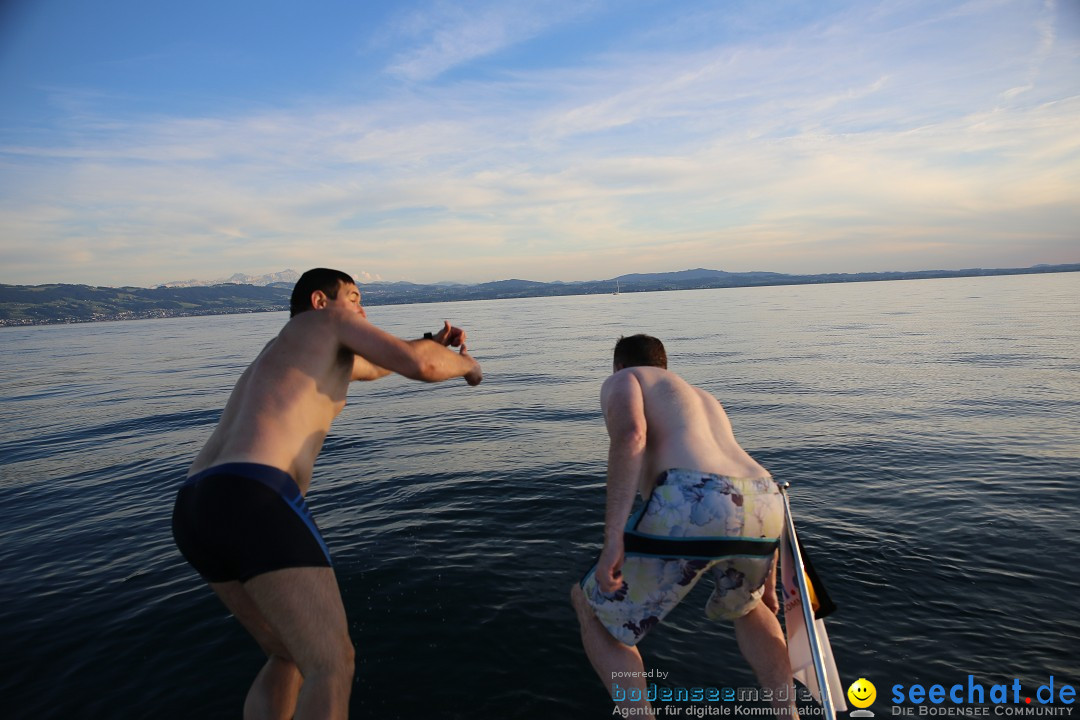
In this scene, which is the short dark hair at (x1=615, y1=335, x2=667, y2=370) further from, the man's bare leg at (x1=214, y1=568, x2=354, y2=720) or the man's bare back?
the man's bare leg at (x1=214, y1=568, x2=354, y2=720)

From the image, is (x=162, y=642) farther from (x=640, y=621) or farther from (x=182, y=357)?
(x=182, y=357)

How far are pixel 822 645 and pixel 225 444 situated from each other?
146 inches

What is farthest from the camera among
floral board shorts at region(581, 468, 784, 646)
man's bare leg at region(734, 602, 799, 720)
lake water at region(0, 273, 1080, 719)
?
lake water at region(0, 273, 1080, 719)

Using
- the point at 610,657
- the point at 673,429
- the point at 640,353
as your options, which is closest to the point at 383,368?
the point at 640,353

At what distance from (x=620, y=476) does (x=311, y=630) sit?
70.6 inches

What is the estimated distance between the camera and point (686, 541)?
3.24 meters

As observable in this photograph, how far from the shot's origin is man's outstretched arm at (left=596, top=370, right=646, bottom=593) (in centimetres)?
328

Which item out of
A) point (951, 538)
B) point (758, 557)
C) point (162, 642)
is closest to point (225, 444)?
point (758, 557)

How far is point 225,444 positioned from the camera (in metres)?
3.15

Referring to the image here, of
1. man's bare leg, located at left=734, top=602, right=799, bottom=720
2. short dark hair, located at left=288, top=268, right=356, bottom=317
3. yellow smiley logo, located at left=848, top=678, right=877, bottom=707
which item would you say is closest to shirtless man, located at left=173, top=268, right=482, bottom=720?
short dark hair, located at left=288, top=268, right=356, bottom=317

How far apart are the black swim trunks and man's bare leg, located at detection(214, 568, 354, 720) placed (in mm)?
70

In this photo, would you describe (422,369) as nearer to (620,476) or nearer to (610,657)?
(620,476)

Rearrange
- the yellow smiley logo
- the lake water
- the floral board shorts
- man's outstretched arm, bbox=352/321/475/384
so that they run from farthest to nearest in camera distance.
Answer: the lake water, the yellow smiley logo, man's outstretched arm, bbox=352/321/475/384, the floral board shorts

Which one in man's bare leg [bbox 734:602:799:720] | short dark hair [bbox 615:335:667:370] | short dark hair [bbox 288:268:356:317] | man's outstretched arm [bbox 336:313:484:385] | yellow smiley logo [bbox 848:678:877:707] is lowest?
yellow smiley logo [bbox 848:678:877:707]
